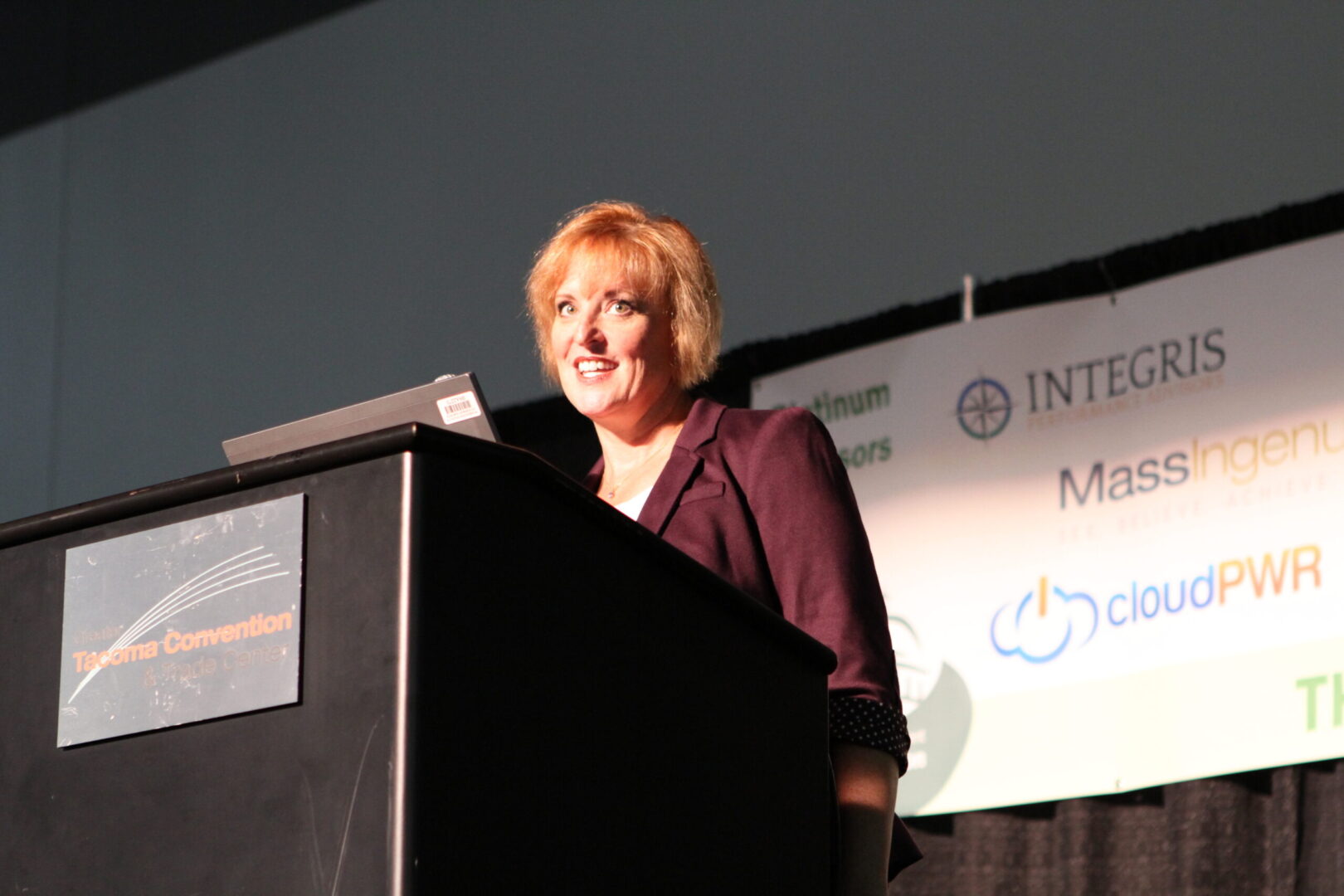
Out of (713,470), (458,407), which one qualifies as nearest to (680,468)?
(713,470)

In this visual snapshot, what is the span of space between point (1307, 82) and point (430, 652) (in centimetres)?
320

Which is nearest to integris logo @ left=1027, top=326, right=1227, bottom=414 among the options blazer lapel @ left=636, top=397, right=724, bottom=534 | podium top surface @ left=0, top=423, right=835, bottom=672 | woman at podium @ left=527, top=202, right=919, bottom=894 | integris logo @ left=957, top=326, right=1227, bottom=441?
integris logo @ left=957, top=326, right=1227, bottom=441

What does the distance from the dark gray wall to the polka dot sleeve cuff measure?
253 cm

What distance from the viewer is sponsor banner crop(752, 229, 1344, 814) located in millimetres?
3281

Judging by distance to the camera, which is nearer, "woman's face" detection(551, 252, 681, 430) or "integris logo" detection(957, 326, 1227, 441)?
"woman's face" detection(551, 252, 681, 430)

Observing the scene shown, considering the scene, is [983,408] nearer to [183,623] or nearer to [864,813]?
[864,813]

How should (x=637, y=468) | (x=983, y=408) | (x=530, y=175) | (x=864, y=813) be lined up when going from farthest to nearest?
1. (x=530, y=175)
2. (x=983, y=408)
3. (x=637, y=468)
4. (x=864, y=813)

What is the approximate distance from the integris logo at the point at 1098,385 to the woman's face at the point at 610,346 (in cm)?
197

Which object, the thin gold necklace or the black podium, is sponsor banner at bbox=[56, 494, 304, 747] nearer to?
the black podium

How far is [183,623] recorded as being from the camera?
2.94 feet

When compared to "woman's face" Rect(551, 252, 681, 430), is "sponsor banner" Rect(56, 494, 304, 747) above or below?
below

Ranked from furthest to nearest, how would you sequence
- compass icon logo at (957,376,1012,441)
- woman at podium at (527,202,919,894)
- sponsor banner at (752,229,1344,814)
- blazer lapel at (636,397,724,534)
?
compass icon logo at (957,376,1012,441)
sponsor banner at (752,229,1344,814)
blazer lapel at (636,397,724,534)
woman at podium at (527,202,919,894)

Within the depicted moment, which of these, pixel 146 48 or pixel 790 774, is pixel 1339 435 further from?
pixel 146 48

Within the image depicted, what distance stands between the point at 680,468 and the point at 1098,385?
2234mm
